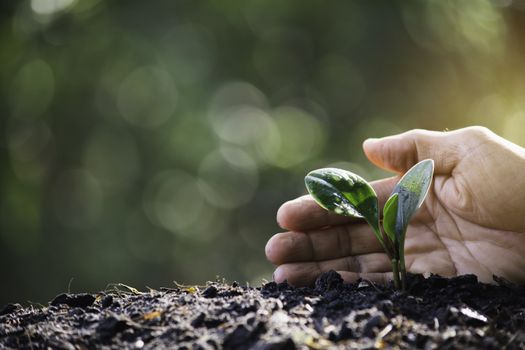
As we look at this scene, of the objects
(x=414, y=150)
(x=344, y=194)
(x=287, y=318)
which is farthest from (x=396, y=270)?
(x=414, y=150)

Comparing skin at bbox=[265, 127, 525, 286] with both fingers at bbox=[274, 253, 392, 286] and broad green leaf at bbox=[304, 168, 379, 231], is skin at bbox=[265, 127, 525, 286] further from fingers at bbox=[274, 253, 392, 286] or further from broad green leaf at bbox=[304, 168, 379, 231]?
broad green leaf at bbox=[304, 168, 379, 231]

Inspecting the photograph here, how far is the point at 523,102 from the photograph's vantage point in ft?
20.0

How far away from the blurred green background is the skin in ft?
13.7

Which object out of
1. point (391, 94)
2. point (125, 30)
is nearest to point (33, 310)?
point (125, 30)

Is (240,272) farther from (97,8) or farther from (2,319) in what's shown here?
(2,319)

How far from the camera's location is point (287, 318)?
1.17 metres

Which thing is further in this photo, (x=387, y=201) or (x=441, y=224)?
(x=441, y=224)

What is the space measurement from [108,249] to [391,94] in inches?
146

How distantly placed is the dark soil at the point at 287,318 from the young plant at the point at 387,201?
0.40ft

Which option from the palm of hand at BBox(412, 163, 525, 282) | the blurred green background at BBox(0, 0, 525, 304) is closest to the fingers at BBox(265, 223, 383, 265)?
the palm of hand at BBox(412, 163, 525, 282)

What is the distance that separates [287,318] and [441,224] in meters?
0.95

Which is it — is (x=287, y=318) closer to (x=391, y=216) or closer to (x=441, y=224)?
(x=391, y=216)

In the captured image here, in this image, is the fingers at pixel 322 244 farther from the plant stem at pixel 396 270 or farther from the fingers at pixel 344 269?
the plant stem at pixel 396 270

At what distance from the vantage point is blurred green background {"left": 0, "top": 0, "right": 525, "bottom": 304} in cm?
562
